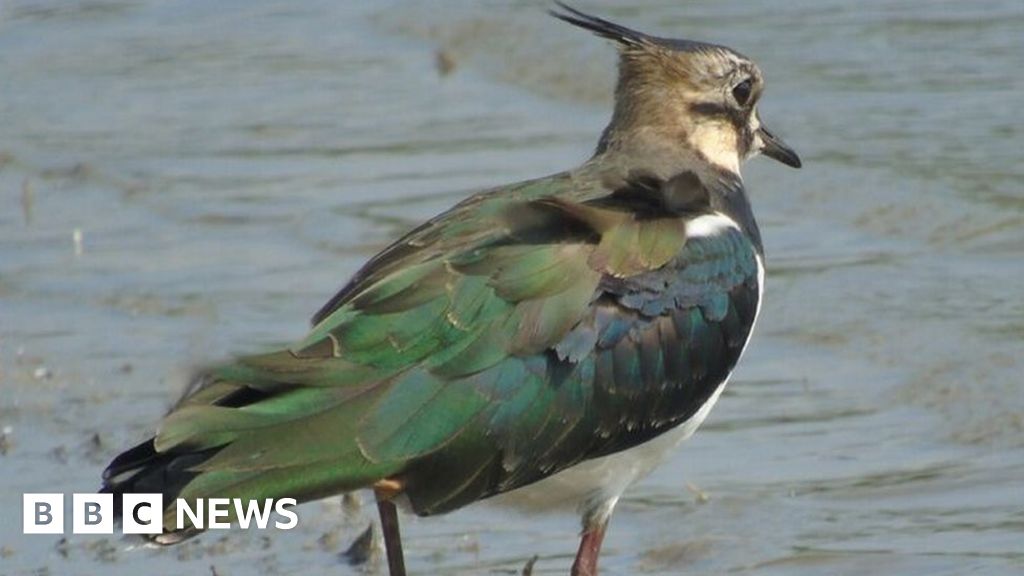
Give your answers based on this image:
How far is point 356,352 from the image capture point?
5.93 meters

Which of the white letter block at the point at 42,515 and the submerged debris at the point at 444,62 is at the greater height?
the white letter block at the point at 42,515

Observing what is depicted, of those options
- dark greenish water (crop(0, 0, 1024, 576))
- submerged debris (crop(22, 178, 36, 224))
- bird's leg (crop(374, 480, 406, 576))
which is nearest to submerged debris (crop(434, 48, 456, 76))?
dark greenish water (crop(0, 0, 1024, 576))

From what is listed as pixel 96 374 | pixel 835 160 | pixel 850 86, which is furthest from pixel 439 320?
pixel 850 86

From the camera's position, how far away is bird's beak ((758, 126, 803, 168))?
7516mm

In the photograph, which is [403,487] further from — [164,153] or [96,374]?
[164,153]

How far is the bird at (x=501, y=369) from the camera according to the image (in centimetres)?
577

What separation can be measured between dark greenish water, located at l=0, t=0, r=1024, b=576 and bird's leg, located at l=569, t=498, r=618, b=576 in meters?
0.55

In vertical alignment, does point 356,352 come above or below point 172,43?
above

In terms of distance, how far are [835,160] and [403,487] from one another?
5.22 metres

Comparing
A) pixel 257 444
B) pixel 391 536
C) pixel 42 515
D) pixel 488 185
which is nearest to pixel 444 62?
pixel 488 185

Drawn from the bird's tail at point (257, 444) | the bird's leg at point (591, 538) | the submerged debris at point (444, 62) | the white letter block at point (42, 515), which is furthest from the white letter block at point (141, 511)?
the submerged debris at point (444, 62)

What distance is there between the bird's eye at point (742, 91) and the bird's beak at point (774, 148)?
0.53 ft

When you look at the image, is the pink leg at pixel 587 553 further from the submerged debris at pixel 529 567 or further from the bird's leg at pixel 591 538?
the submerged debris at pixel 529 567

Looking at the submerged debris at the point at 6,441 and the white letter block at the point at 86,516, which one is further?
the submerged debris at the point at 6,441
